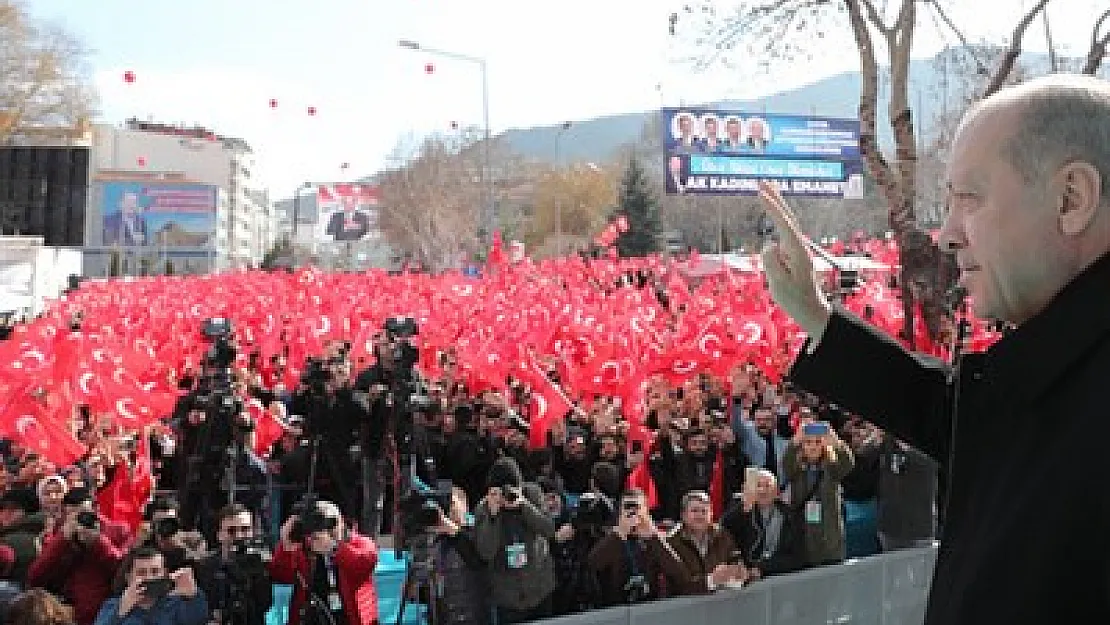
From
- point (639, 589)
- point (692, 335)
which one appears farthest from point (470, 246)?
point (639, 589)

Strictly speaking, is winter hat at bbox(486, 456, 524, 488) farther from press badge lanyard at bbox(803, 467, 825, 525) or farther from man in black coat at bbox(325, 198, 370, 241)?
man in black coat at bbox(325, 198, 370, 241)

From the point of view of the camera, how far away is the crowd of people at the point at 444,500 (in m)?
5.61

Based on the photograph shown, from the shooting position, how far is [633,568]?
6133 millimetres

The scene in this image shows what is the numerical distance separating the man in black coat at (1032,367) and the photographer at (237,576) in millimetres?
4485

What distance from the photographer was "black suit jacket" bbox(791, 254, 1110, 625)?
106 cm

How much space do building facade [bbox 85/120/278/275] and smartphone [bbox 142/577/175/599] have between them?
47.3 metres

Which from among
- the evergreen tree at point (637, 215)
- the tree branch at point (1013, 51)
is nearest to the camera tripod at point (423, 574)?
the tree branch at point (1013, 51)

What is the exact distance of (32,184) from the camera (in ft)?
138

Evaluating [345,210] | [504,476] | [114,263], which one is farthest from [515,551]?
[114,263]

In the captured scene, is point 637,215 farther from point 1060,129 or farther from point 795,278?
point 1060,129

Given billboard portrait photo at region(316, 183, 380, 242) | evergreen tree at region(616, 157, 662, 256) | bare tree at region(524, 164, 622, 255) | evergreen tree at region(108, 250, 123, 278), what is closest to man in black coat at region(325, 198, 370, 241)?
billboard portrait photo at region(316, 183, 380, 242)

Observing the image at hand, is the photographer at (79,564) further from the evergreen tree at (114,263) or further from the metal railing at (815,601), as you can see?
the evergreen tree at (114,263)

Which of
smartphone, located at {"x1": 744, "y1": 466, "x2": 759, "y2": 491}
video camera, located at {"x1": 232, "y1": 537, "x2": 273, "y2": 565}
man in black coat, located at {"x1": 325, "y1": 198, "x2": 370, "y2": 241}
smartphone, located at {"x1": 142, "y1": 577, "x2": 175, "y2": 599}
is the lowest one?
smartphone, located at {"x1": 142, "y1": 577, "x2": 175, "y2": 599}

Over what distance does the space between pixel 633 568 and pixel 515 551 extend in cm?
64
